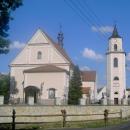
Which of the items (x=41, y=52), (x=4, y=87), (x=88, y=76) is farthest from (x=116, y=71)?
(x=4, y=87)

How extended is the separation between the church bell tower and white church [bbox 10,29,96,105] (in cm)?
1452

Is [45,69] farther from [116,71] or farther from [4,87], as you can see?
[116,71]

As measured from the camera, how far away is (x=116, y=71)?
7769cm

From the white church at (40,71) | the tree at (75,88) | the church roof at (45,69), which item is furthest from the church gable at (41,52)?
the tree at (75,88)

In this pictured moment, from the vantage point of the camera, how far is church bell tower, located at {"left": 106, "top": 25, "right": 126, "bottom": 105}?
76.9 m

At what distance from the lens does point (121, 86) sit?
252ft

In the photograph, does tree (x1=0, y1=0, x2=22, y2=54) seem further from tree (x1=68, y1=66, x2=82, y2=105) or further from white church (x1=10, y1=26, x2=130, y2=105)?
tree (x1=68, y1=66, x2=82, y2=105)

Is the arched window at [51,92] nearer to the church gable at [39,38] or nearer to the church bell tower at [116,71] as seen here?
the church gable at [39,38]

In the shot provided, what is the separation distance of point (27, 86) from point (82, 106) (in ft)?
53.9

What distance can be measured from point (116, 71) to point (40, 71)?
72.2 feet

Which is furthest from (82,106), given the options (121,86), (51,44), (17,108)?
(121,86)

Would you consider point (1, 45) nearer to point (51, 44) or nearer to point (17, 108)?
point (17, 108)

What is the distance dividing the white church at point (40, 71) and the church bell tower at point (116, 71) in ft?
47.7

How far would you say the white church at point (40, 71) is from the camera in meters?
59.8
